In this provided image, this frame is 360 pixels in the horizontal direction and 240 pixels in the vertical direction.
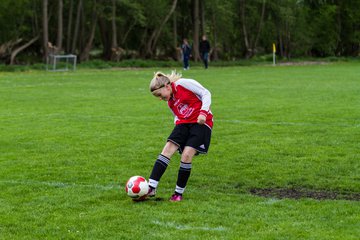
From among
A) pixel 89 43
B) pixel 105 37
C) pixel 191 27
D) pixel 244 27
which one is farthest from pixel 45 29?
pixel 244 27

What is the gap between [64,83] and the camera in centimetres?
3002

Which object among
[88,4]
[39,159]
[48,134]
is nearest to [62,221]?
[39,159]

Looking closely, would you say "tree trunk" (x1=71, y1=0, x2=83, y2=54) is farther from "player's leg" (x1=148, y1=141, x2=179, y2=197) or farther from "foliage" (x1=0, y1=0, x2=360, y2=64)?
"player's leg" (x1=148, y1=141, x2=179, y2=197)

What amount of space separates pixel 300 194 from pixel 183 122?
170cm

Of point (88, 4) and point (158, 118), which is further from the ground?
point (88, 4)

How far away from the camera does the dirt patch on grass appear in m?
8.16

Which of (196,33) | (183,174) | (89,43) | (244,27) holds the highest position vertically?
(244,27)

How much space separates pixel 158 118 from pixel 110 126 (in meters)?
1.78

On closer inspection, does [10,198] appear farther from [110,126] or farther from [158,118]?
[158,118]

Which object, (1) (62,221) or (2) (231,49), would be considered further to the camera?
(2) (231,49)

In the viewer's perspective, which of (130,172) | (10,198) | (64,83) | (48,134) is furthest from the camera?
(64,83)

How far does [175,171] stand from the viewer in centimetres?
986

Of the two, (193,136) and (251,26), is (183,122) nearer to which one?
(193,136)

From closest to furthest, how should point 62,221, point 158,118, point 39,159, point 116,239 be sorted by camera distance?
point 116,239 < point 62,221 < point 39,159 < point 158,118
